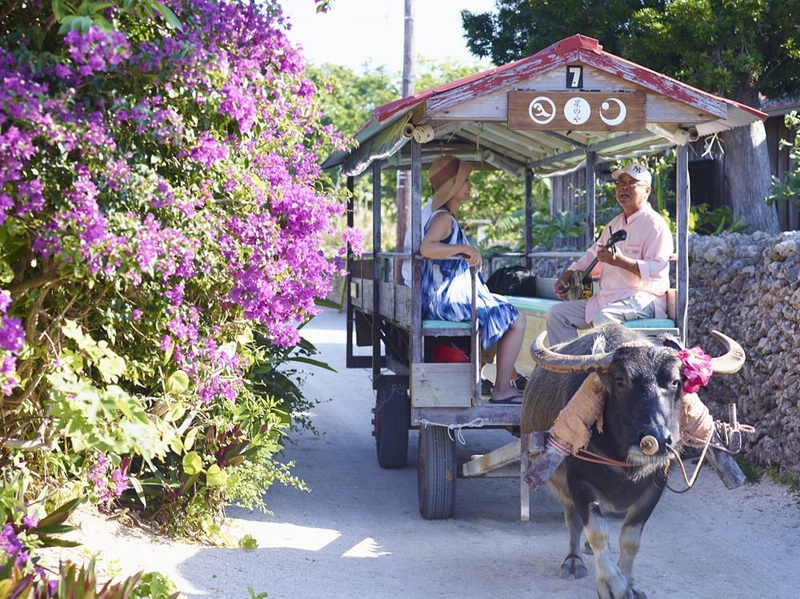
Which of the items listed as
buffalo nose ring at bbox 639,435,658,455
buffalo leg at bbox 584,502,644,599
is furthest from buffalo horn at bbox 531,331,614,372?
buffalo leg at bbox 584,502,644,599

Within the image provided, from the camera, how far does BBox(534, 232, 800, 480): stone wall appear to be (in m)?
7.34

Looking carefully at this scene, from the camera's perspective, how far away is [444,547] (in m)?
6.35

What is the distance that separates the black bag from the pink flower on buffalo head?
177 inches

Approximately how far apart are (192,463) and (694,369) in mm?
2798

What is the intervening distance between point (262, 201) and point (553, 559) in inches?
115

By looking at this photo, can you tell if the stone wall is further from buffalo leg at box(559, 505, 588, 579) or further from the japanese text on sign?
buffalo leg at box(559, 505, 588, 579)

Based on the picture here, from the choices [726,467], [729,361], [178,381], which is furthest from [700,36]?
[178,381]

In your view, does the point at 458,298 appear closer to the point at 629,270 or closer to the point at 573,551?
the point at 629,270

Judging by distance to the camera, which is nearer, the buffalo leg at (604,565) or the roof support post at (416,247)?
the buffalo leg at (604,565)

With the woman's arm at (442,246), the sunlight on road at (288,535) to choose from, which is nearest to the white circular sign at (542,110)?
the woman's arm at (442,246)

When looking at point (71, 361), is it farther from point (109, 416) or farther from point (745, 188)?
point (745, 188)

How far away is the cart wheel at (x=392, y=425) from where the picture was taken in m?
8.30

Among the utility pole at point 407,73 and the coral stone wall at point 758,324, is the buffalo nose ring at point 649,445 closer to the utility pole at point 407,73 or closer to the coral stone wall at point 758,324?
the coral stone wall at point 758,324

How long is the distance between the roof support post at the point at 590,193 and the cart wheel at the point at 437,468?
7.99 feet
